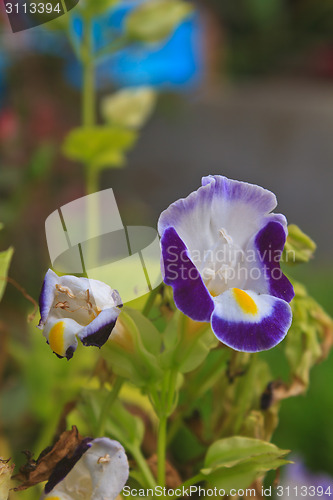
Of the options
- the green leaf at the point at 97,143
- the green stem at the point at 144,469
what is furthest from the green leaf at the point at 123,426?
the green leaf at the point at 97,143

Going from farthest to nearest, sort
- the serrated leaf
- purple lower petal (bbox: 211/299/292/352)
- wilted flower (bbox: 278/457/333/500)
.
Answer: the serrated leaf
wilted flower (bbox: 278/457/333/500)
purple lower petal (bbox: 211/299/292/352)

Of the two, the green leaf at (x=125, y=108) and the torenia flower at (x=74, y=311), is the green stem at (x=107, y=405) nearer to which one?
the torenia flower at (x=74, y=311)

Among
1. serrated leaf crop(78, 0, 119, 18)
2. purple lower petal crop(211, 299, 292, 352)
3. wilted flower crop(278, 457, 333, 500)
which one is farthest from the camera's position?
serrated leaf crop(78, 0, 119, 18)

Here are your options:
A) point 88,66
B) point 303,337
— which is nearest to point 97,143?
point 88,66

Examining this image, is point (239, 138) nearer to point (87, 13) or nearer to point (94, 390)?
point (87, 13)

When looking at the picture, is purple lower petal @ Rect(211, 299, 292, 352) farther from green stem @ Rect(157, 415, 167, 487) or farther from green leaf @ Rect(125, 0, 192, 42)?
green leaf @ Rect(125, 0, 192, 42)

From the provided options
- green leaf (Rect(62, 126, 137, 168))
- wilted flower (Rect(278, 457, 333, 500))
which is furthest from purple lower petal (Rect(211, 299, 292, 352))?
green leaf (Rect(62, 126, 137, 168))

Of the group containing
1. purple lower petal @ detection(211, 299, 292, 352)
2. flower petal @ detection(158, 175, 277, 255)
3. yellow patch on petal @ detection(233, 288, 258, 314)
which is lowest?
purple lower petal @ detection(211, 299, 292, 352)
